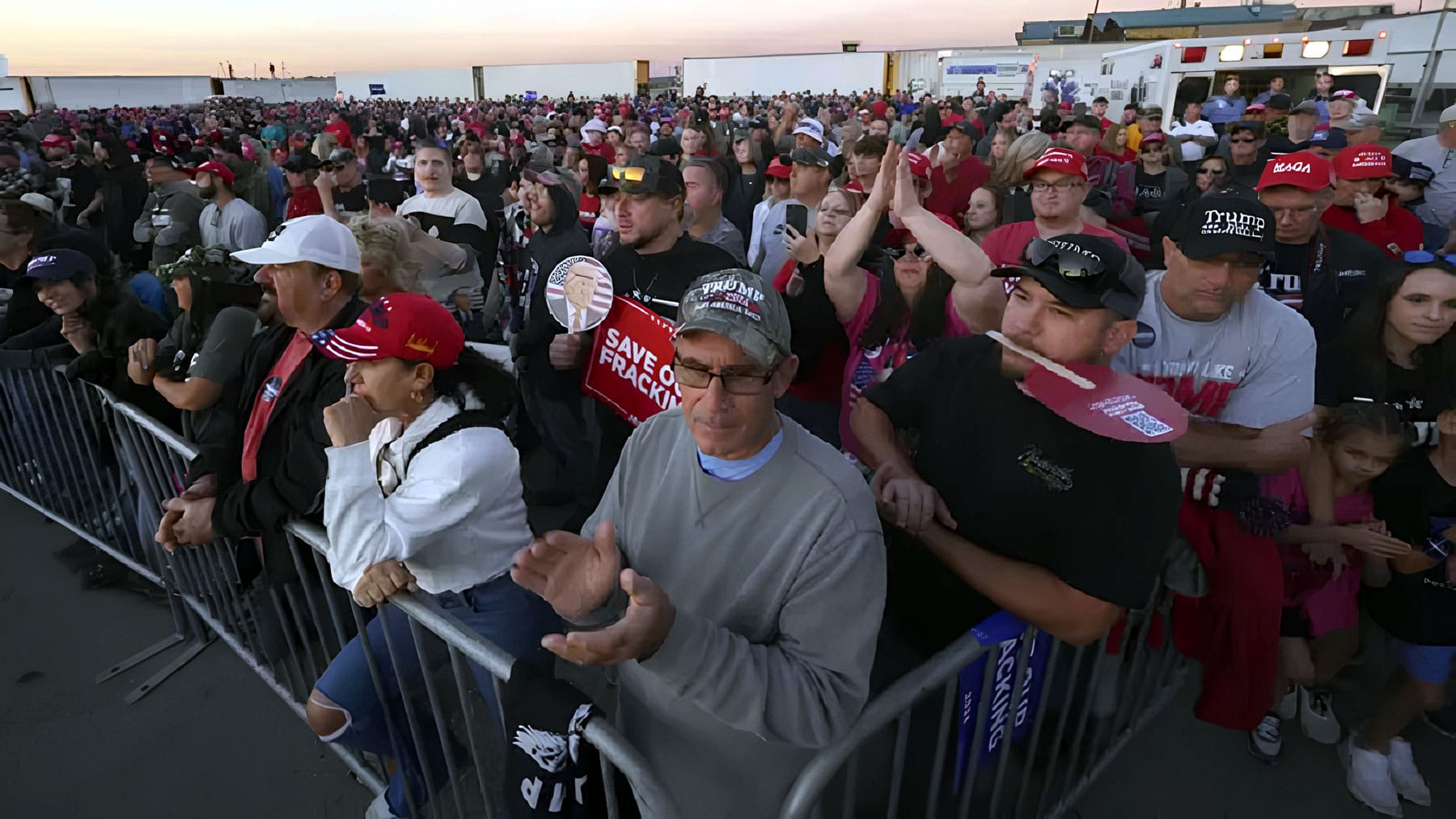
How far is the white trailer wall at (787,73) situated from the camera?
44312mm

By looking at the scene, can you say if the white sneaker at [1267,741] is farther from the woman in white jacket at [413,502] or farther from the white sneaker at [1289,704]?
the woman in white jacket at [413,502]

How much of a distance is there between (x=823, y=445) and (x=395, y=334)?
55.3 inches

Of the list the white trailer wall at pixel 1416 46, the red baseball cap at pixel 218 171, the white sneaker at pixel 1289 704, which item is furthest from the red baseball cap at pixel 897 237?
the white trailer wall at pixel 1416 46

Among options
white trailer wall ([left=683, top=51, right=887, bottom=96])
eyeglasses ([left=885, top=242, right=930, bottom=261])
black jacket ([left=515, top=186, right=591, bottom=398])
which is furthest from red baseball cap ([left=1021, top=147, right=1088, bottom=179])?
white trailer wall ([left=683, top=51, right=887, bottom=96])

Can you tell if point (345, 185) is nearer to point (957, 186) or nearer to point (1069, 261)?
point (957, 186)

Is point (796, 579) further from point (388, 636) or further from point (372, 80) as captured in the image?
point (372, 80)

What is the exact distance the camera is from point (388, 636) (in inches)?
94.0

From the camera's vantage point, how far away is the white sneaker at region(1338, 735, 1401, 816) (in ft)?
10.2

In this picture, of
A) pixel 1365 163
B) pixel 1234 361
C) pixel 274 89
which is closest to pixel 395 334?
pixel 1234 361

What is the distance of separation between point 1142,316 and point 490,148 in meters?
14.2

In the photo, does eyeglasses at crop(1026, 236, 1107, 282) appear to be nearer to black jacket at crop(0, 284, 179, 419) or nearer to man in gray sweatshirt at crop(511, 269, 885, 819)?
man in gray sweatshirt at crop(511, 269, 885, 819)

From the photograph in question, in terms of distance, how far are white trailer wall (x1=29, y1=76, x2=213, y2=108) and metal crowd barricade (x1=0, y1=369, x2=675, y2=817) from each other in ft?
161

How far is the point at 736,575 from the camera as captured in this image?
173cm

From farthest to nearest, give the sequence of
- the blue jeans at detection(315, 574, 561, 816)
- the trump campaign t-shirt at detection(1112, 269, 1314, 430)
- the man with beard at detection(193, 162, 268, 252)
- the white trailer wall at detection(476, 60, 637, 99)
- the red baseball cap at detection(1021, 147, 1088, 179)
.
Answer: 1. the white trailer wall at detection(476, 60, 637, 99)
2. the man with beard at detection(193, 162, 268, 252)
3. the red baseball cap at detection(1021, 147, 1088, 179)
4. the trump campaign t-shirt at detection(1112, 269, 1314, 430)
5. the blue jeans at detection(315, 574, 561, 816)
